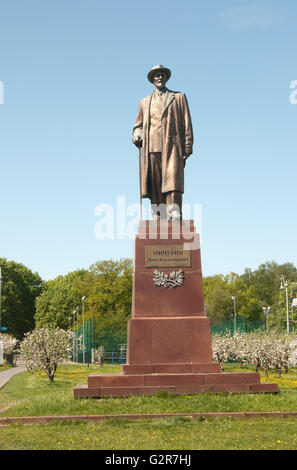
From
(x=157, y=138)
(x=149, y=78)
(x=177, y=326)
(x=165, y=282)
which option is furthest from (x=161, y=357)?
(x=149, y=78)

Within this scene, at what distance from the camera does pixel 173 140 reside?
1251 centimetres

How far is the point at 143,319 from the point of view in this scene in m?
10.7

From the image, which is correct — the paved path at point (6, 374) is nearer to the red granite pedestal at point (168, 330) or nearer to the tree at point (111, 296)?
the red granite pedestal at point (168, 330)

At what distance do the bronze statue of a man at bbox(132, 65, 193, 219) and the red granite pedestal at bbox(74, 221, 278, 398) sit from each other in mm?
972

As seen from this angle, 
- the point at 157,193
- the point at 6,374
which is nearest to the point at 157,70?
the point at 157,193

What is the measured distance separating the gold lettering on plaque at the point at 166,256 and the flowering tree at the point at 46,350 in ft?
31.2

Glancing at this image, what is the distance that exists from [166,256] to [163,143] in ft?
9.92

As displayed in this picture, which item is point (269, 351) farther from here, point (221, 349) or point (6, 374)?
point (6, 374)

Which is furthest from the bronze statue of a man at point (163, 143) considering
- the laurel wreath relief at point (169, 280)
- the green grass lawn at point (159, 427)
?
the green grass lawn at point (159, 427)

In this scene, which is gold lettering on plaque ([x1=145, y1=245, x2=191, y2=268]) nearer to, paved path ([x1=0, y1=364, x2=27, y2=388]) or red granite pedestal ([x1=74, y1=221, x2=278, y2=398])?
red granite pedestal ([x1=74, y1=221, x2=278, y2=398])

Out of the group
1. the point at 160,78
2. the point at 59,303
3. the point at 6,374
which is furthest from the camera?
the point at 59,303

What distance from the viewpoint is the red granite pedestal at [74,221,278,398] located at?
965cm

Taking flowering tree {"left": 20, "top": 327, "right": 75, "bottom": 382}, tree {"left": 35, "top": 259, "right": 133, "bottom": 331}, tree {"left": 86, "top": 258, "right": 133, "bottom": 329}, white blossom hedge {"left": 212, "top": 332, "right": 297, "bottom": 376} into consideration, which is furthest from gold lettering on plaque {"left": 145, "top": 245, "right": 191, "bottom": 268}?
tree {"left": 86, "top": 258, "right": 133, "bottom": 329}

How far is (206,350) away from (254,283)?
7051 centimetres
